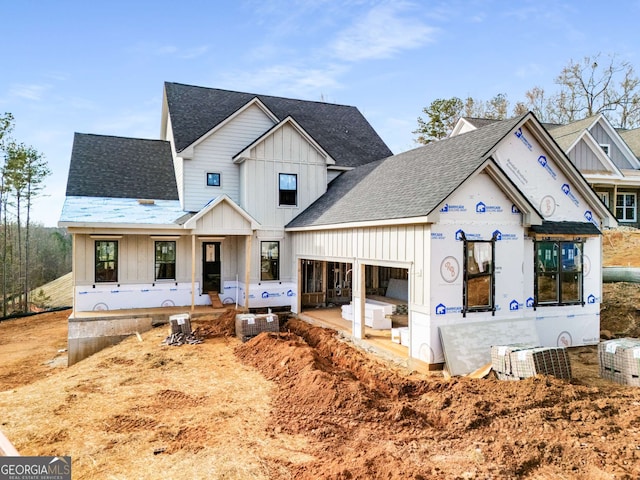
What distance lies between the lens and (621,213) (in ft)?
77.2

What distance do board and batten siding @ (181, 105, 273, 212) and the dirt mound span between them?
950cm

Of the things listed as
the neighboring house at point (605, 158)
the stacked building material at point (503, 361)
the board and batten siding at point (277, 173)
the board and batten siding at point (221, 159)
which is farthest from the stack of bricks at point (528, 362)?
the neighboring house at point (605, 158)

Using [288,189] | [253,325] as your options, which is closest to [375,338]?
[253,325]

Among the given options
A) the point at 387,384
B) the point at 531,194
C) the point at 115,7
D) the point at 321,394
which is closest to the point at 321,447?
the point at 321,394

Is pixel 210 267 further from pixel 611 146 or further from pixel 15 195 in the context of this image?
pixel 611 146

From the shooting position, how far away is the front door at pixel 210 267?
52.6 ft

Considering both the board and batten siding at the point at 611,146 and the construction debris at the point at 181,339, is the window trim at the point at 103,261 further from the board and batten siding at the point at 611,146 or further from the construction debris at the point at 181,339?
the board and batten siding at the point at 611,146

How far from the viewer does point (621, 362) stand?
7723 millimetres

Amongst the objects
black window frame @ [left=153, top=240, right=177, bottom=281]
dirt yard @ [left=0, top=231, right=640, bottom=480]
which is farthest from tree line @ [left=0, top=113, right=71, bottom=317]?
dirt yard @ [left=0, top=231, right=640, bottom=480]

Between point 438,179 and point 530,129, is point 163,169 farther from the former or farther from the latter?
point 530,129

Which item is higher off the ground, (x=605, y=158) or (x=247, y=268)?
(x=605, y=158)

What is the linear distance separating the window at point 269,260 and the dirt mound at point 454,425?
757 centimetres

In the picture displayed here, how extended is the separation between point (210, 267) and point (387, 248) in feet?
29.3

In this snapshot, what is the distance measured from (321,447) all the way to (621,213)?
25696mm
